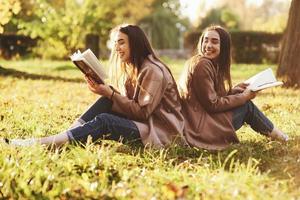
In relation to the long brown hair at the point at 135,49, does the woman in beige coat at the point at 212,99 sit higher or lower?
lower

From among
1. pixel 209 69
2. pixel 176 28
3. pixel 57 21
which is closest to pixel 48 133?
pixel 209 69

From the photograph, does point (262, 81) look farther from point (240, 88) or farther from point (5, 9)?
point (5, 9)

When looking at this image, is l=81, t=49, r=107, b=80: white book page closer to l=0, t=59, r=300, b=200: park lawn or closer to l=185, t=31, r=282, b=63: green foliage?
l=0, t=59, r=300, b=200: park lawn

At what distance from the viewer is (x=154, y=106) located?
181 inches

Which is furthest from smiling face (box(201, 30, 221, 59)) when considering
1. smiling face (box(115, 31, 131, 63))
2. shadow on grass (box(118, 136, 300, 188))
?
shadow on grass (box(118, 136, 300, 188))

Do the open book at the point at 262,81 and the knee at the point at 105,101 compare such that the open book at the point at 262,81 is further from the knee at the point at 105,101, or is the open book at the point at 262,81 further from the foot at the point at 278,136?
the knee at the point at 105,101

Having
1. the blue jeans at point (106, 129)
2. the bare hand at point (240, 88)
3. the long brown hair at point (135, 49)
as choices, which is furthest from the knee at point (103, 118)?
the bare hand at point (240, 88)

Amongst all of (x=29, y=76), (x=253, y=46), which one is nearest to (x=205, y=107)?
(x=29, y=76)

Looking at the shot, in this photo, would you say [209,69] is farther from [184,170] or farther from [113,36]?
[184,170]

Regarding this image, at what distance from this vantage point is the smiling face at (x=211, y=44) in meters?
4.88

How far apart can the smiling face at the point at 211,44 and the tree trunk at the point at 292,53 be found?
5.97 m

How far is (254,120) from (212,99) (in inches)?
19.9

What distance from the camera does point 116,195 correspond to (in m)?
3.39

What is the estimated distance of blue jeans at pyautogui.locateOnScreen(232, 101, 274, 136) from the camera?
495 cm
